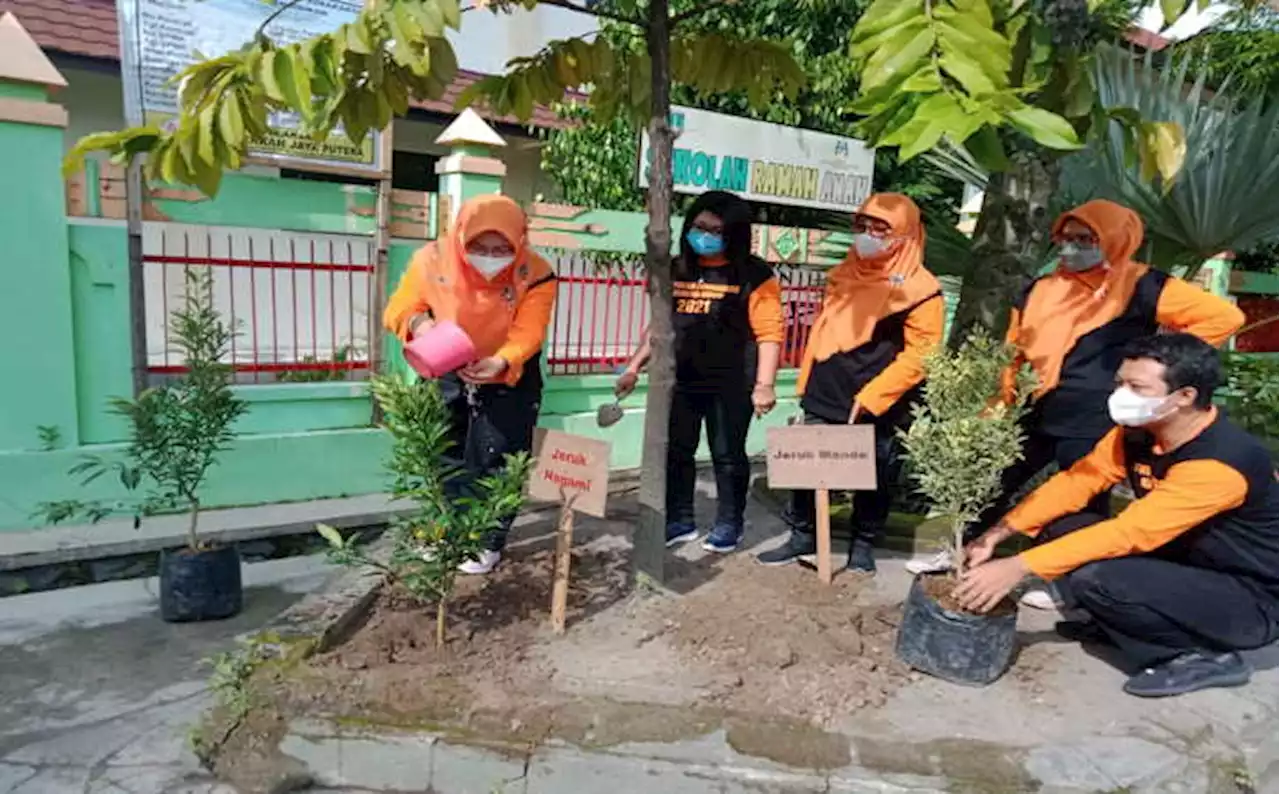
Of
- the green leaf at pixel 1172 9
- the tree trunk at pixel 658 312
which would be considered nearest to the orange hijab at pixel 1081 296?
the tree trunk at pixel 658 312

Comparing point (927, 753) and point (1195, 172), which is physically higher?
point (1195, 172)

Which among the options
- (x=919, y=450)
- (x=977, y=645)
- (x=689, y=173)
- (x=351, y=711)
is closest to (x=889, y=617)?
(x=977, y=645)

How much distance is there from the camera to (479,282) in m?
3.34

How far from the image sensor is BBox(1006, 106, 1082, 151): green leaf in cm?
176

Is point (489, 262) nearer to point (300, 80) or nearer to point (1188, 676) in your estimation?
point (300, 80)

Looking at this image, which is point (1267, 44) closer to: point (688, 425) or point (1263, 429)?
point (1263, 429)

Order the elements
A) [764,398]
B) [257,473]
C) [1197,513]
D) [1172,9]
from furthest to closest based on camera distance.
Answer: [257,473] → [764,398] → [1197,513] → [1172,9]

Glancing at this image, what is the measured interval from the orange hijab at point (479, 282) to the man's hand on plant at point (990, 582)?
5.66ft

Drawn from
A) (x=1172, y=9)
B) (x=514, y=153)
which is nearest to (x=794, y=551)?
(x=1172, y=9)

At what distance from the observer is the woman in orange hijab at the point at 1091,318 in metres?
3.24

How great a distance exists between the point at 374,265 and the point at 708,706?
11.3ft

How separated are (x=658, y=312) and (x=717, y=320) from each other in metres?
0.62

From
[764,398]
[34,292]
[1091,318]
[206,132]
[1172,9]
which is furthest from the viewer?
[34,292]

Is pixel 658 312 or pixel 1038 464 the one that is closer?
pixel 658 312
